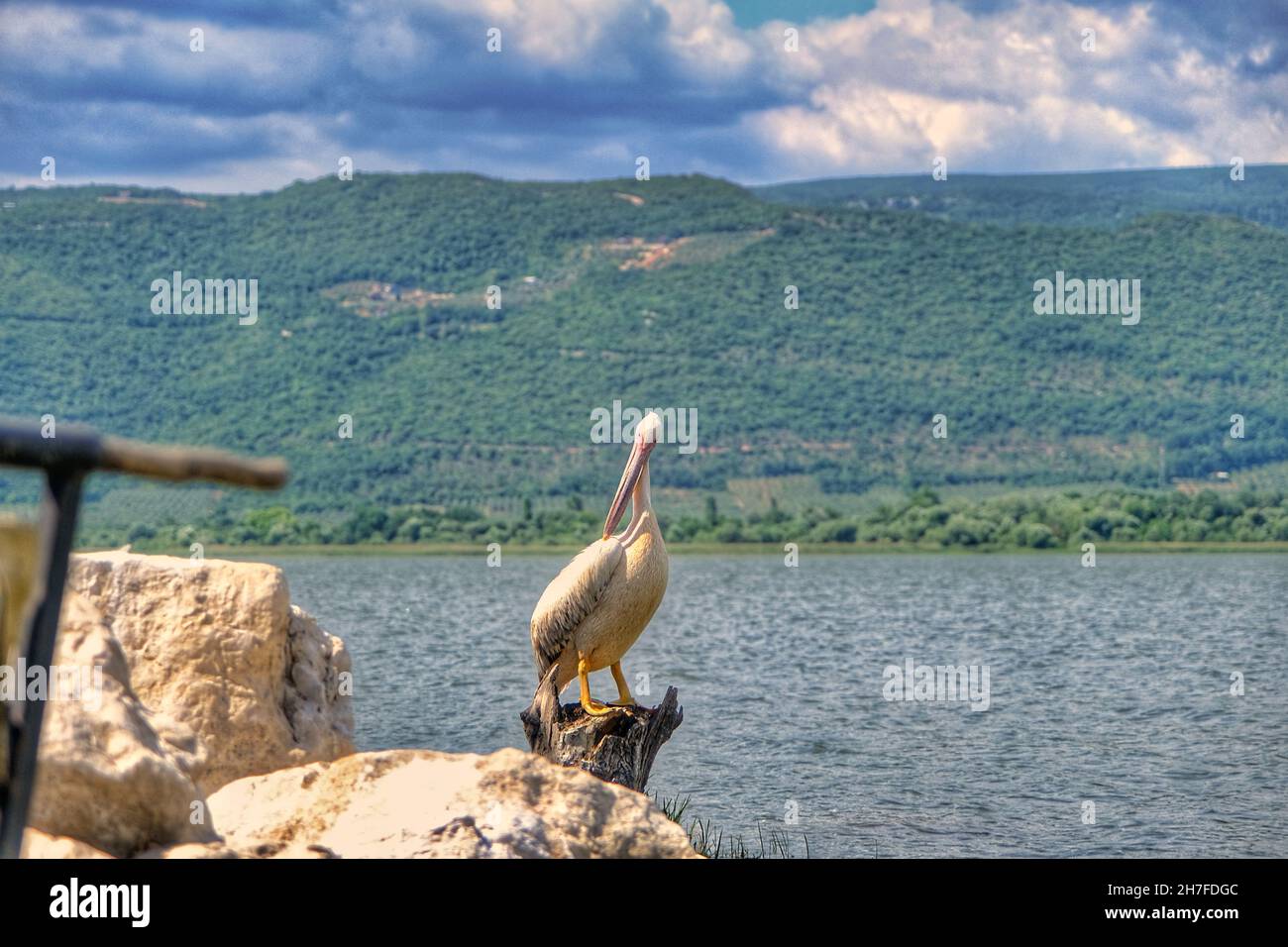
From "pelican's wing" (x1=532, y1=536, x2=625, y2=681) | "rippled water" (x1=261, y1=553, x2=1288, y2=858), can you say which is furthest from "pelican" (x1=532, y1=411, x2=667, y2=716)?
"rippled water" (x1=261, y1=553, x2=1288, y2=858)

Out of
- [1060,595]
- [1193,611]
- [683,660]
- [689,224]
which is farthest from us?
[689,224]

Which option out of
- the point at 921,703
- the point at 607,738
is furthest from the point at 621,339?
the point at 607,738

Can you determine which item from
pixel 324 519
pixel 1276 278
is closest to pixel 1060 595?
pixel 324 519

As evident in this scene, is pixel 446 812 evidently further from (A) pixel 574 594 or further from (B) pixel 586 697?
(B) pixel 586 697

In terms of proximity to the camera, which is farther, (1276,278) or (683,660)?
(1276,278)

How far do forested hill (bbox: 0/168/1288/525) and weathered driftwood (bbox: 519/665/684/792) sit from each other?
304 feet

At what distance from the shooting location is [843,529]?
91500mm

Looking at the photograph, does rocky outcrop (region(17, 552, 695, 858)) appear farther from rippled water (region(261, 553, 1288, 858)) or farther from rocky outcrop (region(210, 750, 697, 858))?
rippled water (region(261, 553, 1288, 858))

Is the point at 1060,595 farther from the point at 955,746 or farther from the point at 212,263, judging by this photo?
the point at 212,263

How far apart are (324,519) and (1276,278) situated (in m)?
84.9

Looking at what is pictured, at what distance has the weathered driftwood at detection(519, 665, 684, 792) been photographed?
36.8 feet

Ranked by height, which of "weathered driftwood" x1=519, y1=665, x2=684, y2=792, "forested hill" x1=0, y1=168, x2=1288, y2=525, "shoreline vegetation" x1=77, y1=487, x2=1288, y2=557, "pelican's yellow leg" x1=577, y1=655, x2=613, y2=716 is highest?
"forested hill" x1=0, y1=168, x2=1288, y2=525
